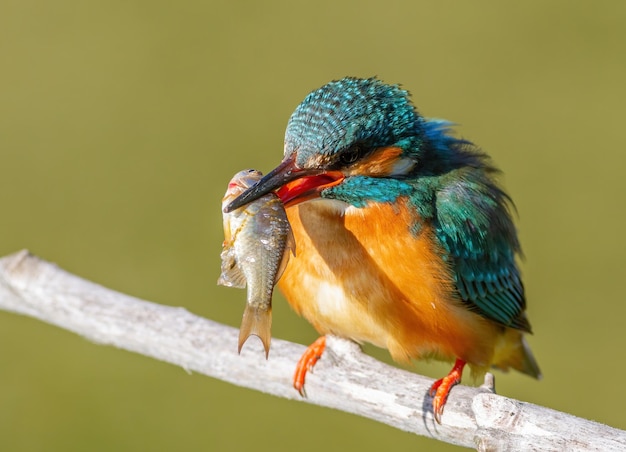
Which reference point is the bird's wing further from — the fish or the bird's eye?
the fish

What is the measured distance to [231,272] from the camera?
8.11ft

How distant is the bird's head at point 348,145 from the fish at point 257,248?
6 cm

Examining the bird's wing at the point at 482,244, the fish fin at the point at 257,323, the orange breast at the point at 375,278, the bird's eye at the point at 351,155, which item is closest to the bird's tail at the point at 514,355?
the bird's wing at the point at 482,244

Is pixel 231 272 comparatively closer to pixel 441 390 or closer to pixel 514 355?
pixel 441 390

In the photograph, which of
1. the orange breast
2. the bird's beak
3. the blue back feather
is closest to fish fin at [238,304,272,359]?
the bird's beak

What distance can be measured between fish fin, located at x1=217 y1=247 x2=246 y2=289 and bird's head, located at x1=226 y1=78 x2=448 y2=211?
0.58 ft

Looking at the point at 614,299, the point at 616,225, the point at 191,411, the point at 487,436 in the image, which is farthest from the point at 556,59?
the point at 487,436

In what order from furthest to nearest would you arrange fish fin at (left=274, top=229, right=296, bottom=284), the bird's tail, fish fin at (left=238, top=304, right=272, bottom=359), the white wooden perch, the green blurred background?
the green blurred background
the bird's tail
the white wooden perch
fish fin at (left=274, top=229, right=296, bottom=284)
fish fin at (left=238, top=304, right=272, bottom=359)

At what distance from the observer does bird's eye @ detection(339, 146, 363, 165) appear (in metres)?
2.68

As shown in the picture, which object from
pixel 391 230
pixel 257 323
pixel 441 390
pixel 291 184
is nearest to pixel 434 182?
pixel 391 230

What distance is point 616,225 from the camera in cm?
548

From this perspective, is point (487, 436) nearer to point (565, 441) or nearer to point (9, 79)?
point (565, 441)

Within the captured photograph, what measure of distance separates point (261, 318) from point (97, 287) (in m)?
0.93

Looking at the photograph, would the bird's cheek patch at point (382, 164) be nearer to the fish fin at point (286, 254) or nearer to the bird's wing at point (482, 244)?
the bird's wing at point (482, 244)
